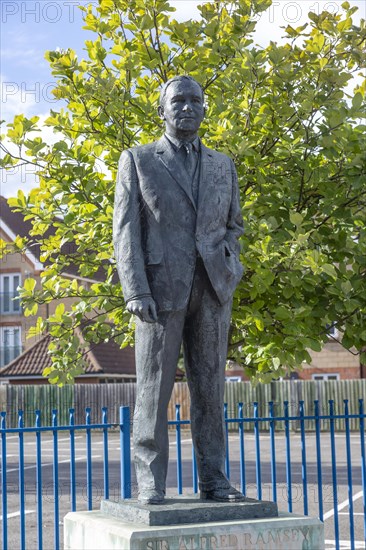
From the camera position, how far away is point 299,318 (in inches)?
268

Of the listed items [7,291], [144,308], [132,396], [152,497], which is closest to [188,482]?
[152,497]

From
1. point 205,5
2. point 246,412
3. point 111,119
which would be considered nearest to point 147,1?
point 205,5

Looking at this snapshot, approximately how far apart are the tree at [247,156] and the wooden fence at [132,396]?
80.5 ft

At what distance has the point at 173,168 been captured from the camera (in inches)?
193

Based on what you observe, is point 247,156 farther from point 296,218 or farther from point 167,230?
point 167,230

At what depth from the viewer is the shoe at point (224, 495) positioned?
474 cm

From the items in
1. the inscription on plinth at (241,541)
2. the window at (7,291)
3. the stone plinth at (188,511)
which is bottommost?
the inscription on plinth at (241,541)

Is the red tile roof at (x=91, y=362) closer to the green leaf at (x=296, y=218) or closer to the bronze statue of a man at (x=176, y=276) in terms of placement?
the green leaf at (x=296, y=218)

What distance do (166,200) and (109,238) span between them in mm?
2464

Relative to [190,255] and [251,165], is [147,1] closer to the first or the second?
[251,165]

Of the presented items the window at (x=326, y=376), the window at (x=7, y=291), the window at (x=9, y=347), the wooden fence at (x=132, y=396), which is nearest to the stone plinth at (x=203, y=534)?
the wooden fence at (x=132, y=396)

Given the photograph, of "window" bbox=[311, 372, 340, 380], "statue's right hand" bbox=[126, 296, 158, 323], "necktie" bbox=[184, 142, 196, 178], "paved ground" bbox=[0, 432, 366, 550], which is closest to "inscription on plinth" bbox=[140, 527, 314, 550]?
"statue's right hand" bbox=[126, 296, 158, 323]

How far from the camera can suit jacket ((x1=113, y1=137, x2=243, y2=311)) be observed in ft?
15.5

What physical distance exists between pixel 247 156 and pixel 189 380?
265cm
